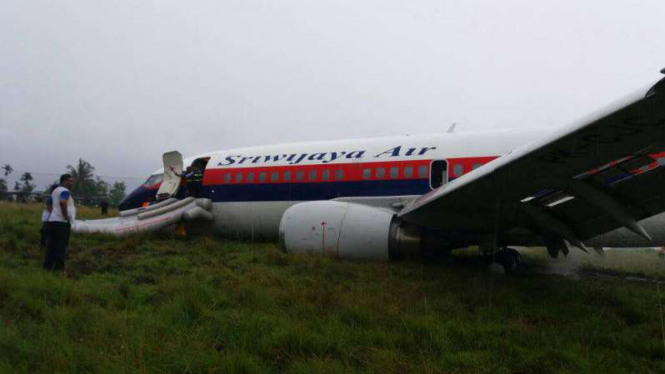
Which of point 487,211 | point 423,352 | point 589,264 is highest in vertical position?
point 487,211

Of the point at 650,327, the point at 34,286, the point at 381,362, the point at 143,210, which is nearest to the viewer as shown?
the point at 381,362

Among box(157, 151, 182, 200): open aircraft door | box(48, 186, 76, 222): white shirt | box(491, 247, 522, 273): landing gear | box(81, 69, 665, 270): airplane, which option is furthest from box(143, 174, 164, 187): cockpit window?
box(491, 247, 522, 273): landing gear

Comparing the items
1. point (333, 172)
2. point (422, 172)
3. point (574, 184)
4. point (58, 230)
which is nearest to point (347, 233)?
point (422, 172)

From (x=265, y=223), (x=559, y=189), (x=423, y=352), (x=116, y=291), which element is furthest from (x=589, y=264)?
(x=116, y=291)

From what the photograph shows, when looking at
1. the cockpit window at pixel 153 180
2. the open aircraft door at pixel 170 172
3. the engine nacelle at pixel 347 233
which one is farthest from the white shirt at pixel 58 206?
the cockpit window at pixel 153 180

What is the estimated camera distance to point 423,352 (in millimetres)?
3791

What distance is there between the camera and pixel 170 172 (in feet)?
44.6

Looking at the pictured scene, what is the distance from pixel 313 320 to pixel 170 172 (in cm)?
1019

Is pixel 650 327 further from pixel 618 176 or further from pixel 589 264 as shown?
pixel 589 264

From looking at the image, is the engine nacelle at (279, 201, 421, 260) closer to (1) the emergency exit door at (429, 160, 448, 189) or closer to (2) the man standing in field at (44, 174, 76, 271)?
(1) the emergency exit door at (429, 160, 448, 189)

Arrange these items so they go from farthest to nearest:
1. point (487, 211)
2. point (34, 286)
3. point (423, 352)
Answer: point (487, 211)
point (34, 286)
point (423, 352)

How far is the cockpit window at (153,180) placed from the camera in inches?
545

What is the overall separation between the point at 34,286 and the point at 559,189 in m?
6.01

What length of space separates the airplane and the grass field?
0.80 metres
